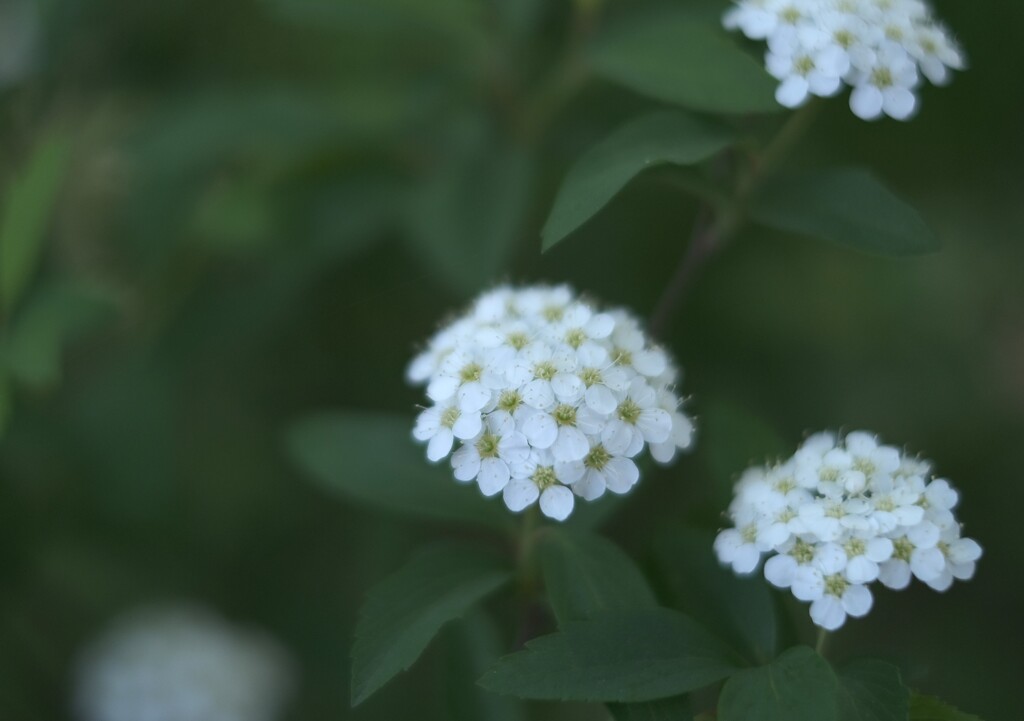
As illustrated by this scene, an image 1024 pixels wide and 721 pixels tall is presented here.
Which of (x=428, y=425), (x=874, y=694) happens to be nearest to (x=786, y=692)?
(x=874, y=694)

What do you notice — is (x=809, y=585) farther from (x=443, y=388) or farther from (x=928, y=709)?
(x=443, y=388)

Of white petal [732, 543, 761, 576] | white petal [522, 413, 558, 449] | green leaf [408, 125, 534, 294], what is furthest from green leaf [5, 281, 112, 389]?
white petal [732, 543, 761, 576]

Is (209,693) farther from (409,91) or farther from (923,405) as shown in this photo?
(923,405)

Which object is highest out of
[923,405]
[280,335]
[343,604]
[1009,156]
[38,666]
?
[1009,156]

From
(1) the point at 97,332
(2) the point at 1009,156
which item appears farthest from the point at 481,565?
(2) the point at 1009,156

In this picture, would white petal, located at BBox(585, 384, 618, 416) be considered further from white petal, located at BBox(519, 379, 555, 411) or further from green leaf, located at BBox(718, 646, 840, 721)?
green leaf, located at BBox(718, 646, 840, 721)

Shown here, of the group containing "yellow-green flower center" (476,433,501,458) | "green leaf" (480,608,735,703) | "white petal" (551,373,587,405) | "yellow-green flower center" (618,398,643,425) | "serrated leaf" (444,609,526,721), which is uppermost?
"white petal" (551,373,587,405)

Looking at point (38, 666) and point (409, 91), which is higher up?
point (409, 91)
